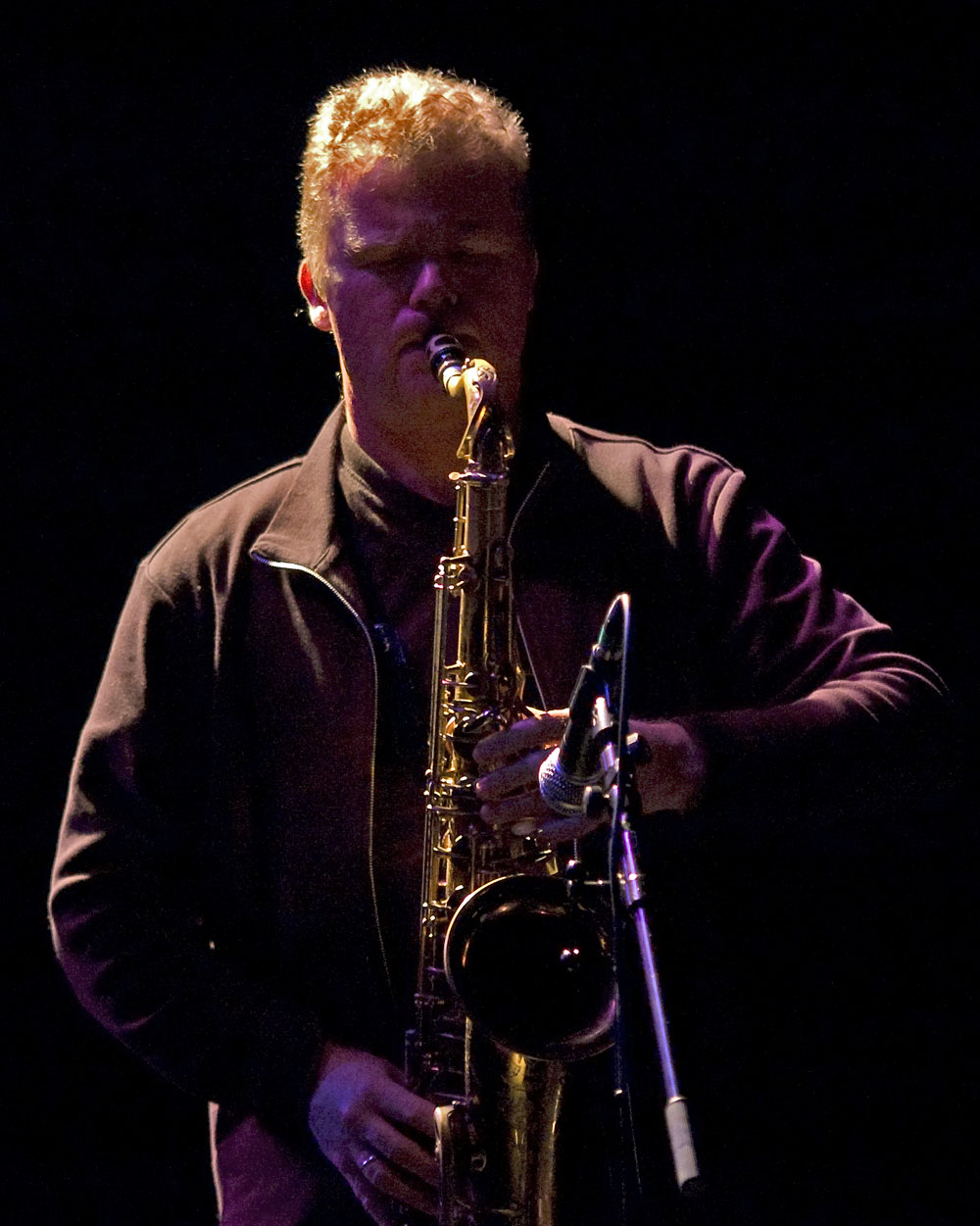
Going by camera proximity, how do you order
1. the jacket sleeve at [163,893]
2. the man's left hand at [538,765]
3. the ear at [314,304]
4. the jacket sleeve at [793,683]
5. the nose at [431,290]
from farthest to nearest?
1. the ear at [314,304]
2. the nose at [431,290]
3. the jacket sleeve at [163,893]
4. the jacket sleeve at [793,683]
5. the man's left hand at [538,765]

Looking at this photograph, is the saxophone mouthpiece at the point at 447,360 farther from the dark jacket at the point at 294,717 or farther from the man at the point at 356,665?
the dark jacket at the point at 294,717

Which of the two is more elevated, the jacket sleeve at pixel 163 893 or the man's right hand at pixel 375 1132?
the jacket sleeve at pixel 163 893

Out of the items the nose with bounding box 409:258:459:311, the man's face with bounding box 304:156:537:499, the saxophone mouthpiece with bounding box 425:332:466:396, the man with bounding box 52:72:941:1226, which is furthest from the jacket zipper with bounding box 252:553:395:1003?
the nose with bounding box 409:258:459:311

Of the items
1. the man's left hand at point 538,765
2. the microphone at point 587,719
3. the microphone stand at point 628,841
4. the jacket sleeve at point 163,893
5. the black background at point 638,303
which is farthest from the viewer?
the black background at point 638,303

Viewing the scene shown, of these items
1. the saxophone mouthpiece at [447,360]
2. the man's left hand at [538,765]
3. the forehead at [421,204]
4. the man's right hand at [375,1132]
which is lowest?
the man's right hand at [375,1132]

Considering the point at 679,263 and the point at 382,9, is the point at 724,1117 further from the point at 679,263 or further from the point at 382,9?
the point at 382,9

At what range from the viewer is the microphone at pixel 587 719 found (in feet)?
4.89

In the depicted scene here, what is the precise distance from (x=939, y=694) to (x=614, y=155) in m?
1.46

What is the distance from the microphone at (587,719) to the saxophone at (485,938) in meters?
0.56

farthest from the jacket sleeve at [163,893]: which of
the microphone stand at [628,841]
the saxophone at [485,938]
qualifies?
the microphone stand at [628,841]

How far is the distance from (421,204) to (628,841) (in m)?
1.44

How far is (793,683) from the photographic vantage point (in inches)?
94.7

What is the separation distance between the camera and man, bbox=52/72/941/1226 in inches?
90.5

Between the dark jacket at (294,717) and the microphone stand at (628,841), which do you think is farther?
the dark jacket at (294,717)
